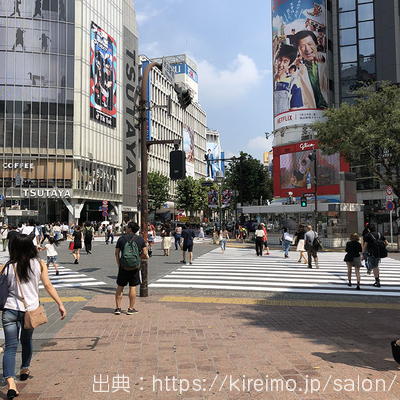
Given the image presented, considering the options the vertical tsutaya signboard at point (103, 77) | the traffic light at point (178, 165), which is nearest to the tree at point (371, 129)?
the traffic light at point (178, 165)

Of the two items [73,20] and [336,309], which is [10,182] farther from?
[336,309]

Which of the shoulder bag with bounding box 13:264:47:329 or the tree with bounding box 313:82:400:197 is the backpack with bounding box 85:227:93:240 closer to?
the tree with bounding box 313:82:400:197

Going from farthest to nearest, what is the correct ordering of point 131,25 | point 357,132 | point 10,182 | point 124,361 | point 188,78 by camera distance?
point 188,78, point 131,25, point 10,182, point 357,132, point 124,361

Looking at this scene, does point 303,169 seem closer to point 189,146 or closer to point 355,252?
point 355,252

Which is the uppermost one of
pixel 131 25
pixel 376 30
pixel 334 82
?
pixel 131 25

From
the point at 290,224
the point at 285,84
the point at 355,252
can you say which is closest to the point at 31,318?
the point at 355,252

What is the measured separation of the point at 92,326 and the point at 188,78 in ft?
355

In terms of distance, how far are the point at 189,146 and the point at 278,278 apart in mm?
88654

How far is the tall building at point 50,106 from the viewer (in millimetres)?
→ 48688

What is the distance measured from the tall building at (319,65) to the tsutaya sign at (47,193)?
26150mm

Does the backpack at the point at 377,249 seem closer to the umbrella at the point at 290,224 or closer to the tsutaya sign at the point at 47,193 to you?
the umbrella at the point at 290,224

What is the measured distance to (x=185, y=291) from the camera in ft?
33.8

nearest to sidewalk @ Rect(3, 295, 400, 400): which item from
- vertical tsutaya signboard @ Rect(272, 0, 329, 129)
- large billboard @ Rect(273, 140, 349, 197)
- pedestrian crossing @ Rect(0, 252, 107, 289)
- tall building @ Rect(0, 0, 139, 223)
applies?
pedestrian crossing @ Rect(0, 252, 107, 289)

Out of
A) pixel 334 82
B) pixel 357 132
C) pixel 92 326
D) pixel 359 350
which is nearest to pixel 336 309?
pixel 359 350
